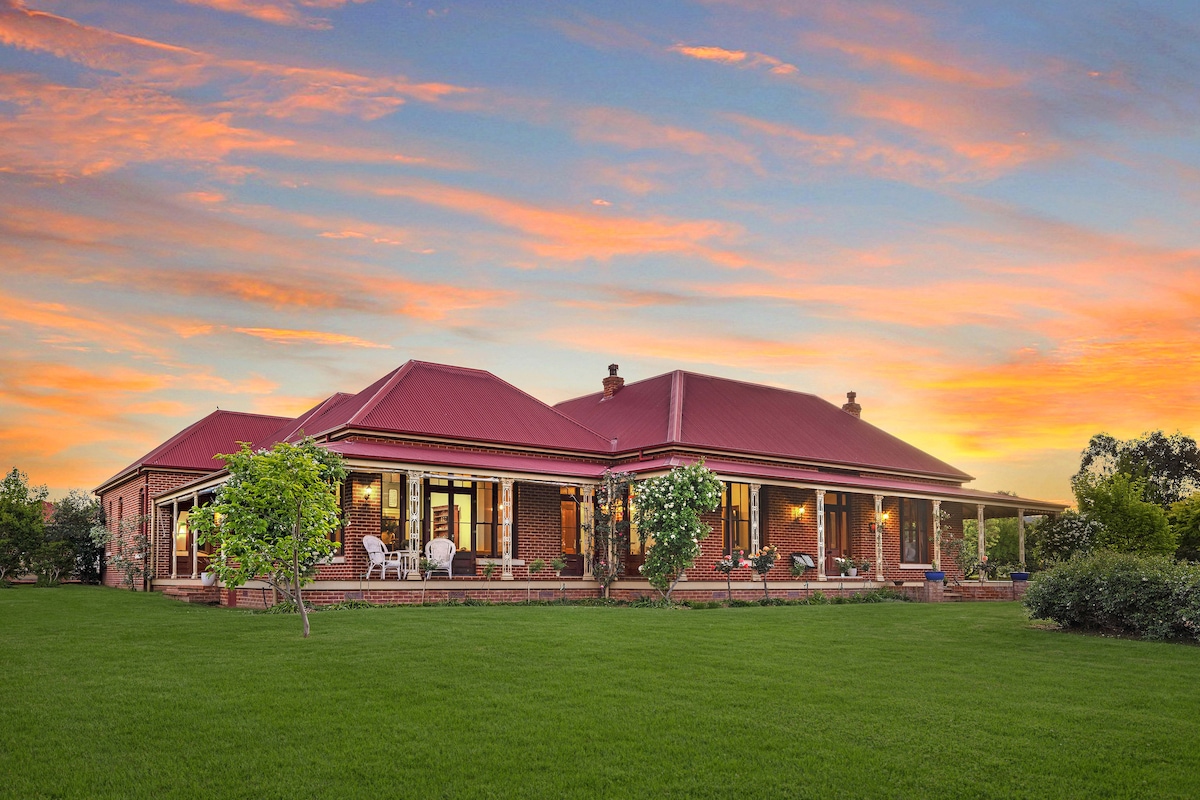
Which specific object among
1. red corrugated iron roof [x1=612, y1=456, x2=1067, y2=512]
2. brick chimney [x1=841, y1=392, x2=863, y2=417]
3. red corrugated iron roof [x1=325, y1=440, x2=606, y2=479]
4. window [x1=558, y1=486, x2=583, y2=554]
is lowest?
window [x1=558, y1=486, x2=583, y2=554]

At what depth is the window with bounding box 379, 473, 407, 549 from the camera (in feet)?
75.4

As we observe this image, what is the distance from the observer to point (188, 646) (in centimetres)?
1231

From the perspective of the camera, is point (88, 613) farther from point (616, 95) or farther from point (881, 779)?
point (881, 779)

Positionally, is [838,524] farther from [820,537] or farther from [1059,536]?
[1059,536]

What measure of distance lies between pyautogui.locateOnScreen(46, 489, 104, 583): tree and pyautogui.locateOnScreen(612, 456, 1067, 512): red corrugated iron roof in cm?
2530

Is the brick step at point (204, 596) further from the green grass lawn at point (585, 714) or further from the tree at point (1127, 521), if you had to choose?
the tree at point (1127, 521)

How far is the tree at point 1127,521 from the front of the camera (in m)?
27.0

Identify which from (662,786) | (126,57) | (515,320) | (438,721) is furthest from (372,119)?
(662,786)

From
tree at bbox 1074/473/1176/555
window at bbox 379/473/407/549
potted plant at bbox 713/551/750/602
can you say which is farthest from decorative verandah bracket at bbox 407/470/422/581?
tree at bbox 1074/473/1176/555

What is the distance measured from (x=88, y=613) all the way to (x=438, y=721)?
40.2 feet

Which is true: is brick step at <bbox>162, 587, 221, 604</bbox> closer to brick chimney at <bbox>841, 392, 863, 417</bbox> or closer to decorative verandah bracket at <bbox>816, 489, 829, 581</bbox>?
decorative verandah bracket at <bbox>816, 489, 829, 581</bbox>

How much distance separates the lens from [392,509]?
917 inches

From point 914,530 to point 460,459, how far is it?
16.8 metres

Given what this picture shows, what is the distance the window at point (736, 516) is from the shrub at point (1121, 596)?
34.0ft
